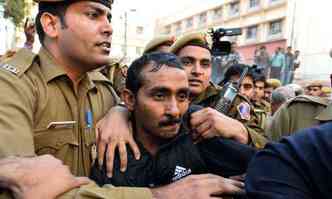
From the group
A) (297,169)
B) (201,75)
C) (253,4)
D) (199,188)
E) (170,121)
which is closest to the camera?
(297,169)

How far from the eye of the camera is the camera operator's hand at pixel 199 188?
4.55ft

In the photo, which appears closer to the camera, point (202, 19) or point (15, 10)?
point (15, 10)

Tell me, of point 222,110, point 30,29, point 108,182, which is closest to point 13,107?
point 108,182

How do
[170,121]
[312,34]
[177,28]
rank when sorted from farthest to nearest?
[177,28] < [312,34] < [170,121]

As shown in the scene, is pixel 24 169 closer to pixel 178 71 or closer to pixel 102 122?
pixel 102 122

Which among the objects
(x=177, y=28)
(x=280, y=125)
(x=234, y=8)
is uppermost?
(x=234, y=8)

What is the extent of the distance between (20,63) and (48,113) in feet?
0.82

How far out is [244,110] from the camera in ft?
8.27

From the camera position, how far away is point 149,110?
173 cm

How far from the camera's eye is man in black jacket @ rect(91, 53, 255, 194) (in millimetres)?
1578

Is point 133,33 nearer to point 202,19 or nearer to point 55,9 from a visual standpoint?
point 202,19

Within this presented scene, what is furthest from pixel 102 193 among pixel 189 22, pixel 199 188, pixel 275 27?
pixel 189 22

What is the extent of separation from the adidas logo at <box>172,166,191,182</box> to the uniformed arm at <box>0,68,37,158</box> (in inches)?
22.4

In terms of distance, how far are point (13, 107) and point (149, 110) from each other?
57 centimetres
